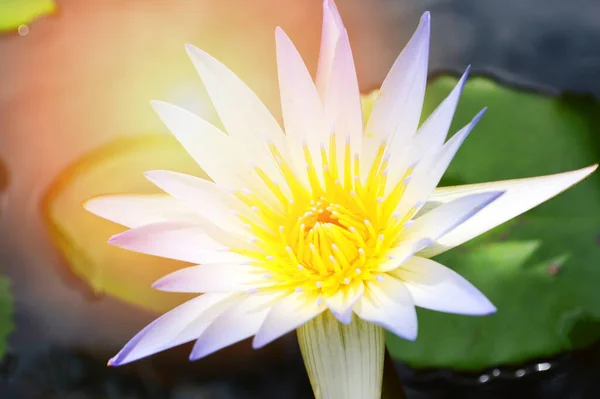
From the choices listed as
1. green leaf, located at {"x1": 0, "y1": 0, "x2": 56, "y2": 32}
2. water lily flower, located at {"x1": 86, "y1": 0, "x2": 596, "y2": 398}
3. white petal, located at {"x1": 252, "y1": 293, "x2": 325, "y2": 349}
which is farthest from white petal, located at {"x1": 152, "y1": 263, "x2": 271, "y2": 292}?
green leaf, located at {"x1": 0, "y1": 0, "x2": 56, "y2": 32}

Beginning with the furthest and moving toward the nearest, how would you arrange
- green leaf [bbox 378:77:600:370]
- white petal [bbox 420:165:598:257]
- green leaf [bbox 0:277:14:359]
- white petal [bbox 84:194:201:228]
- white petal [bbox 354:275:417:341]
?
green leaf [bbox 0:277:14:359]
green leaf [bbox 378:77:600:370]
white petal [bbox 84:194:201:228]
white petal [bbox 420:165:598:257]
white petal [bbox 354:275:417:341]

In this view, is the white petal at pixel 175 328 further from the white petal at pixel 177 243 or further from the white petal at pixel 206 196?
the white petal at pixel 206 196

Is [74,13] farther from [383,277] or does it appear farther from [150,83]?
[383,277]

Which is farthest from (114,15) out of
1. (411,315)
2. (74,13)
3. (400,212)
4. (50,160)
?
(411,315)

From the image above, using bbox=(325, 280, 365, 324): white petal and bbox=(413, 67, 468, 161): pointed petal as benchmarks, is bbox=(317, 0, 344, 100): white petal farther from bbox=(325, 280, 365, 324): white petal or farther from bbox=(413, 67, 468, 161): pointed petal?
bbox=(325, 280, 365, 324): white petal

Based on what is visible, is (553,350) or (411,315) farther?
(553,350)

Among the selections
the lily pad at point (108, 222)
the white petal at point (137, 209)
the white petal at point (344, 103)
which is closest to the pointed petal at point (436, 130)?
the white petal at point (344, 103)
